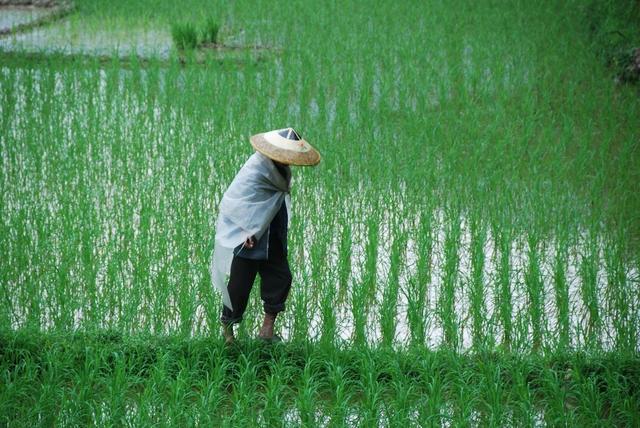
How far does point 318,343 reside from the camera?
13.7 ft

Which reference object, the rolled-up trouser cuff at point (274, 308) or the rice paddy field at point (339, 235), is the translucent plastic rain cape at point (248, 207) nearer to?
the rolled-up trouser cuff at point (274, 308)

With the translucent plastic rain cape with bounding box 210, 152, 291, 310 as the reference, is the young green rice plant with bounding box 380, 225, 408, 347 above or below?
below

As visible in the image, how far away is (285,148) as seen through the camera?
3865 millimetres

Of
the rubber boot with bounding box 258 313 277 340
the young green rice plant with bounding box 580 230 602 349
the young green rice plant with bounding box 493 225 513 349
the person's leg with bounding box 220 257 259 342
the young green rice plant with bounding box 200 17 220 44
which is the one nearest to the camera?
the person's leg with bounding box 220 257 259 342

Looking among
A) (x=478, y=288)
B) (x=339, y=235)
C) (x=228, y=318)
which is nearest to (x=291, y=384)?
(x=228, y=318)

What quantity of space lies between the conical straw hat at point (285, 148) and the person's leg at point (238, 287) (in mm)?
462

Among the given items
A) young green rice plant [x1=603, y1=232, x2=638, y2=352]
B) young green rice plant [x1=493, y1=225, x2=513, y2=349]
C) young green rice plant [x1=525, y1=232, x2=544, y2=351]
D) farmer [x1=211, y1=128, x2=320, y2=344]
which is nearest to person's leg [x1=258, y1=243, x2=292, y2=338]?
farmer [x1=211, y1=128, x2=320, y2=344]

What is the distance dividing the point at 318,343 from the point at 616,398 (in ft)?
4.13

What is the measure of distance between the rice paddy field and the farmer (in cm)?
23

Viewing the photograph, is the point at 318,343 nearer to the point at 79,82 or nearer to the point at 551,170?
the point at 551,170

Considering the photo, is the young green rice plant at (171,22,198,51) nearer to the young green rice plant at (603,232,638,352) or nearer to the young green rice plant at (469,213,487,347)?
the young green rice plant at (469,213,487,347)

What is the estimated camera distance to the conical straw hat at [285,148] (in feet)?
12.6

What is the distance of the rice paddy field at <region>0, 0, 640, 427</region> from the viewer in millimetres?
3816

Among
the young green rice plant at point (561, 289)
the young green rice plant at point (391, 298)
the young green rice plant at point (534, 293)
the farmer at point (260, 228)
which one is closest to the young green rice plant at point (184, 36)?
the young green rice plant at point (391, 298)
